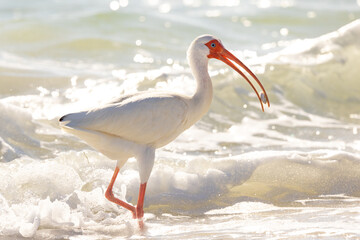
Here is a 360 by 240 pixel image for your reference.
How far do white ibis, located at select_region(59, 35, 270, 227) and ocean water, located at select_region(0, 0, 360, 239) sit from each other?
0.63 m

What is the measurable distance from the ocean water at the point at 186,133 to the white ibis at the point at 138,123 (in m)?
0.63

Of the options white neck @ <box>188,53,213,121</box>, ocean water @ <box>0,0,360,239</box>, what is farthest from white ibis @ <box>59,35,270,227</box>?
ocean water @ <box>0,0,360,239</box>

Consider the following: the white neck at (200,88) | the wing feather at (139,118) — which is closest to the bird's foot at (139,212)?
the wing feather at (139,118)

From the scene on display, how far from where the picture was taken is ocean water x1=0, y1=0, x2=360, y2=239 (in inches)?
265

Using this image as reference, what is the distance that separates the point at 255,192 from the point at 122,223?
1.71 metres

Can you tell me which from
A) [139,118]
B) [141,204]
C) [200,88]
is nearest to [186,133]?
[200,88]

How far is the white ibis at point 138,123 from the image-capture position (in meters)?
6.52

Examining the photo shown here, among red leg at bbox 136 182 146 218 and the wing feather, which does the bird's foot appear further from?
the wing feather

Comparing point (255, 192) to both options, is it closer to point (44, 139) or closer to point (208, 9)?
point (44, 139)

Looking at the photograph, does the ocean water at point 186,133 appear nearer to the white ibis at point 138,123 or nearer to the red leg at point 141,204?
the red leg at point 141,204

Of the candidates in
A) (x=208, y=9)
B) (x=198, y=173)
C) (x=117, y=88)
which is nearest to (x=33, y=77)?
(x=117, y=88)

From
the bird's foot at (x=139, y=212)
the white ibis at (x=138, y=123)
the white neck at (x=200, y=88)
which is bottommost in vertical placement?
the bird's foot at (x=139, y=212)

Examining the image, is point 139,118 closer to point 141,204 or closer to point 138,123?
point 138,123

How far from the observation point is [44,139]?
32.3ft
